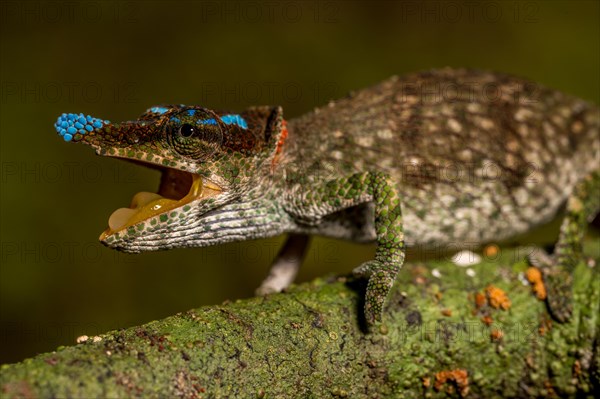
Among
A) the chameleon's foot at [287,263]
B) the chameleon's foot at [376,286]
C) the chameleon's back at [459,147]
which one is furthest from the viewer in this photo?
the chameleon's foot at [287,263]

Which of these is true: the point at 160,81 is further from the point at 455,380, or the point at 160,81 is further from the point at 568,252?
the point at 455,380

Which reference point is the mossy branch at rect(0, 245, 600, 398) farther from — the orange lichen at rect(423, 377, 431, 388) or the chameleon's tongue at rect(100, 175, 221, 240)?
the chameleon's tongue at rect(100, 175, 221, 240)

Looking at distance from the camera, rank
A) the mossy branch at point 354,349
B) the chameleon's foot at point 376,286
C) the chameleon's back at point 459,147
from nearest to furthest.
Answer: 1. the mossy branch at point 354,349
2. the chameleon's foot at point 376,286
3. the chameleon's back at point 459,147

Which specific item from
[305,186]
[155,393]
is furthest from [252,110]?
[155,393]

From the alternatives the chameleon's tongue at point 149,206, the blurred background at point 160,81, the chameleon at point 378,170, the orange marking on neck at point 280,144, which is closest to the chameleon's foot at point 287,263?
the chameleon at point 378,170

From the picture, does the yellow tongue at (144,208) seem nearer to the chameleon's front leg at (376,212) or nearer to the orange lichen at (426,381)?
the chameleon's front leg at (376,212)

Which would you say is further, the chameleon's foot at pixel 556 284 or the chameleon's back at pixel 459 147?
the chameleon's back at pixel 459 147
